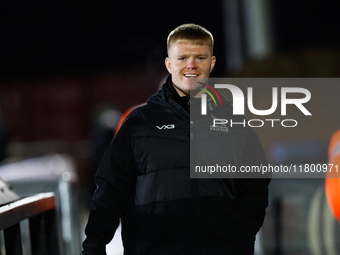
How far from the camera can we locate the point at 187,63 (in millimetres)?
2660

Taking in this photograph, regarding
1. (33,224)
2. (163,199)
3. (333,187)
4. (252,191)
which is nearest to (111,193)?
(163,199)

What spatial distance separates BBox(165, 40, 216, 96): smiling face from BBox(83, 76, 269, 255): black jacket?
0.26ft

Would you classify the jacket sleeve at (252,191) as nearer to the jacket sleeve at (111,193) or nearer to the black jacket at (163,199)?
the black jacket at (163,199)

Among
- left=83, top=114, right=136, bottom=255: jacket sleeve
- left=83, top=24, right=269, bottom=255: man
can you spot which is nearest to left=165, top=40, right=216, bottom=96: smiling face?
left=83, top=24, right=269, bottom=255: man

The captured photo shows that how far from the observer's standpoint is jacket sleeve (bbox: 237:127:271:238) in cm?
267

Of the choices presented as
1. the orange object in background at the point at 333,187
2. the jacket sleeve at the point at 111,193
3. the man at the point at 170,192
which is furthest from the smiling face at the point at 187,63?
the orange object in background at the point at 333,187

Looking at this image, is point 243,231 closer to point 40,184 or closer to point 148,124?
point 148,124

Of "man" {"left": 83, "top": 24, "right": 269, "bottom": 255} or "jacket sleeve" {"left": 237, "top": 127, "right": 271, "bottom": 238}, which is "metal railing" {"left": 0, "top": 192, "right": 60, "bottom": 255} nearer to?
"man" {"left": 83, "top": 24, "right": 269, "bottom": 255}

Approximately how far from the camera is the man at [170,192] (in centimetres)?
250

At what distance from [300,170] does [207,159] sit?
223 centimetres

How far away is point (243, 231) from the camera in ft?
8.54

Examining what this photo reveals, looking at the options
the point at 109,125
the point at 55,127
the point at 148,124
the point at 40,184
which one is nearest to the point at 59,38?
the point at 55,127

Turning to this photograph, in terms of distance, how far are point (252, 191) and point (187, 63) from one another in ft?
2.55

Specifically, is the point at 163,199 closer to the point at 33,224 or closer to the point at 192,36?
the point at 192,36
